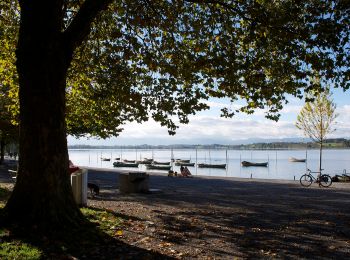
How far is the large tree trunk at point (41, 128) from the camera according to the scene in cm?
Answer: 848

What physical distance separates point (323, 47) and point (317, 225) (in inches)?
191

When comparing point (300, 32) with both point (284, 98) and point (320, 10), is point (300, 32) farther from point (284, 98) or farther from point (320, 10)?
point (284, 98)

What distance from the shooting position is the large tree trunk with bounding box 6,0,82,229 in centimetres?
848

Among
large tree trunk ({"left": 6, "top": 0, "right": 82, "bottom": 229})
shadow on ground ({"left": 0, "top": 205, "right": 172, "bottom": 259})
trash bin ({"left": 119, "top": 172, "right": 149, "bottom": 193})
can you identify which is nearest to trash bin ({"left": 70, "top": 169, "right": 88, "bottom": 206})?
large tree trunk ({"left": 6, "top": 0, "right": 82, "bottom": 229})

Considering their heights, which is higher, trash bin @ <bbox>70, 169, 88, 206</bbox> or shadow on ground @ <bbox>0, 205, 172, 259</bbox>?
trash bin @ <bbox>70, 169, 88, 206</bbox>

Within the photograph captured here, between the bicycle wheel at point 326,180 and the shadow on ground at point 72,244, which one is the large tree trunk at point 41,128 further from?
the bicycle wheel at point 326,180

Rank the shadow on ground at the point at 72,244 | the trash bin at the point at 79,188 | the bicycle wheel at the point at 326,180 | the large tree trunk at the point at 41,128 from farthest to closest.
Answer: the bicycle wheel at the point at 326,180, the trash bin at the point at 79,188, the large tree trunk at the point at 41,128, the shadow on ground at the point at 72,244

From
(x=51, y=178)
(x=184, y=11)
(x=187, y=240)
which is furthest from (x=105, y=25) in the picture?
(x=187, y=240)

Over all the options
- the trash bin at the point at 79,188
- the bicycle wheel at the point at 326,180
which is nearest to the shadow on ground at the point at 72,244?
the trash bin at the point at 79,188

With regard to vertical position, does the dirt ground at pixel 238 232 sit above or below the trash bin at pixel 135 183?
below

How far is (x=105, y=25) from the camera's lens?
1630cm

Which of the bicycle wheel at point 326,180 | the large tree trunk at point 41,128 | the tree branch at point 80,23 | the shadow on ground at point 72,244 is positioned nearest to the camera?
the shadow on ground at point 72,244

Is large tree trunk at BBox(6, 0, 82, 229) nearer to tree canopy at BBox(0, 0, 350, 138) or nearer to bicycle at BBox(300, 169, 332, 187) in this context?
tree canopy at BBox(0, 0, 350, 138)

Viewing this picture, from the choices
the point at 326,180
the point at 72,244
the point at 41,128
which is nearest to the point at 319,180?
the point at 326,180
